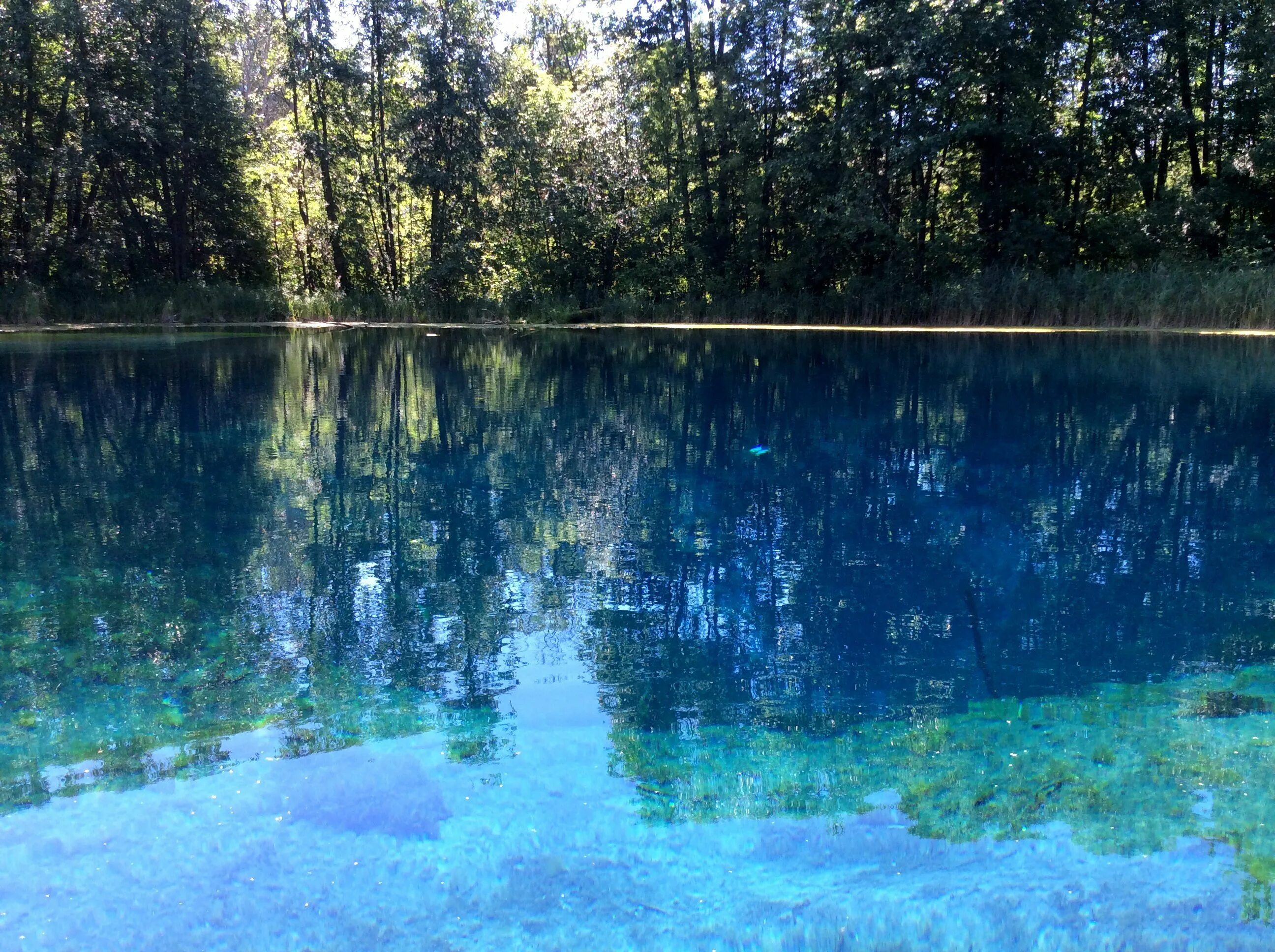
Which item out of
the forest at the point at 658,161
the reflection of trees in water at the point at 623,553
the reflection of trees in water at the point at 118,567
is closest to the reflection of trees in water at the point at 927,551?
the reflection of trees in water at the point at 623,553

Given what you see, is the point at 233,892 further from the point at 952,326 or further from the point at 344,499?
the point at 952,326

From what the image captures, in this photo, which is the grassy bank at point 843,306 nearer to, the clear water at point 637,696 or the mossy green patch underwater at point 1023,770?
the clear water at point 637,696

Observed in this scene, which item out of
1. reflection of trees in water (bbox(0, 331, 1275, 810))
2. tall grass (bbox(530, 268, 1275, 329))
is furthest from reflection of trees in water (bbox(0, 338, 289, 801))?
tall grass (bbox(530, 268, 1275, 329))

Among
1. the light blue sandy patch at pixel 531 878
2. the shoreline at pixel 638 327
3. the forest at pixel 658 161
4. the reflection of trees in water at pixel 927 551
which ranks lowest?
the light blue sandy patch at pixel 531 878

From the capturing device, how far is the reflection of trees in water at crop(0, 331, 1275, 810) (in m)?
3.80

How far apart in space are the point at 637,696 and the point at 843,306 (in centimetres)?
2150

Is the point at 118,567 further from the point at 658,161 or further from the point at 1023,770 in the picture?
the point at 658,161

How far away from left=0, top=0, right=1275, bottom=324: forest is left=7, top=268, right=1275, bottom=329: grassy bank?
9 cm

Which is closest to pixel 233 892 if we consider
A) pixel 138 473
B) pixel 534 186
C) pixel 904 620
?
pixel 904 620

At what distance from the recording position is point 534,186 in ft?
88.8

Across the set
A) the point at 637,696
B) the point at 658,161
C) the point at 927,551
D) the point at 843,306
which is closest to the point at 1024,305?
the point at 843,306

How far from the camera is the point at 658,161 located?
2648 cm

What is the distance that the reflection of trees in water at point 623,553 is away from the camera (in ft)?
12.5

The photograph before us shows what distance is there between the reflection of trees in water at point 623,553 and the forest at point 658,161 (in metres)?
12.6
